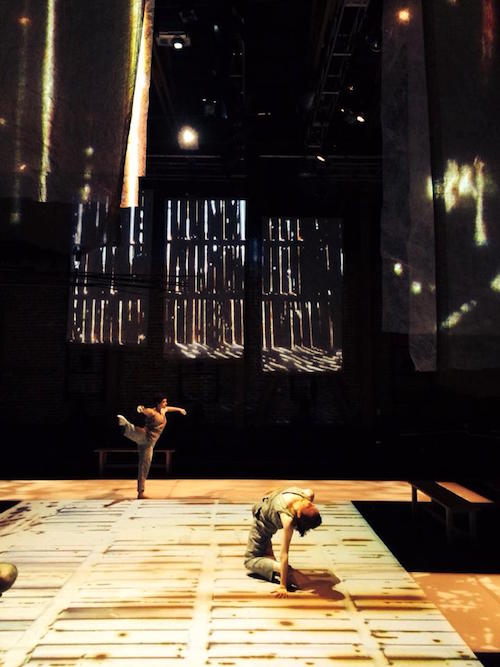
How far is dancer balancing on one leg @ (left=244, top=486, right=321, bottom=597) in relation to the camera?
355cm

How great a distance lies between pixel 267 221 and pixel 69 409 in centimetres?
600

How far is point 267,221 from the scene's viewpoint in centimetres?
1148

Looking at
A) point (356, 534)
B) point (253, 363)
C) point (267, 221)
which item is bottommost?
point (356, 534)

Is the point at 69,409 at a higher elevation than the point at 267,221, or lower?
lower

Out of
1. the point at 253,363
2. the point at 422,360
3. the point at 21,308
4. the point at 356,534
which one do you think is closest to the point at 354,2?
the point at 422,360

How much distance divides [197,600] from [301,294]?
326 inches

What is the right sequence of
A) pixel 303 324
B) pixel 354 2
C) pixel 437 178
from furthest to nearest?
1. pixel 303 324
2. pixel 354 2
3. pixel 437 178

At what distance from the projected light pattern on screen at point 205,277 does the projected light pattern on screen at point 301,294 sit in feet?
2.19

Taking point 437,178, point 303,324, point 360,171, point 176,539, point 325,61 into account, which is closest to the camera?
point 437,178

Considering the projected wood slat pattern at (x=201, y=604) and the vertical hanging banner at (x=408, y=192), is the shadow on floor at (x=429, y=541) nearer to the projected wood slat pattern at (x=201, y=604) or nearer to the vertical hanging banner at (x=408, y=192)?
the projected wood slat pattern at (x=201, y=604)

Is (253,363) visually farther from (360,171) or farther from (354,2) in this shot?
(354,2)

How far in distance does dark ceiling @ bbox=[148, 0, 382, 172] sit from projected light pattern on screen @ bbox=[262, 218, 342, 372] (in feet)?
6.47

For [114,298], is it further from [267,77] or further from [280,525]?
[280,525]

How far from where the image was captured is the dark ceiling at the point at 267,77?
20.9 feet
